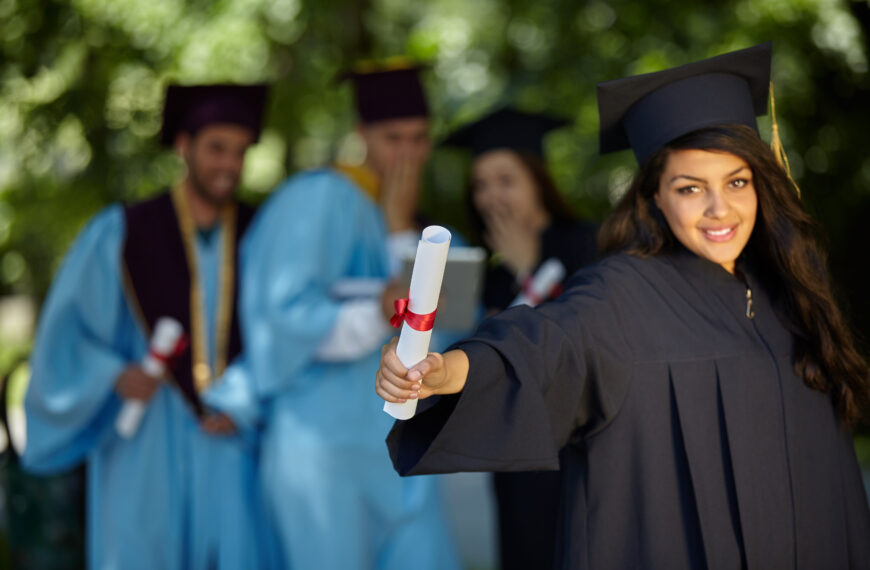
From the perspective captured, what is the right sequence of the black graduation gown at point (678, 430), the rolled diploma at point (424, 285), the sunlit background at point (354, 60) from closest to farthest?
the rolled diploma at point (424, 285)
the black graduation gown at point (678, 430)
the sunlit background at point (354, 60)

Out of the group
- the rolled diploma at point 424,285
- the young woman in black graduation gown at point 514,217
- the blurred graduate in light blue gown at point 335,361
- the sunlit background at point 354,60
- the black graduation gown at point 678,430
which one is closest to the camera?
the rolled diploma at point 424,285

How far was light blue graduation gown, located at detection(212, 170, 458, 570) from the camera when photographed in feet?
11.1

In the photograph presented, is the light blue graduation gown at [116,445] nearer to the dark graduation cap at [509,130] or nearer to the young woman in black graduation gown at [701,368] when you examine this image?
the dark graduation cap at [509,130]

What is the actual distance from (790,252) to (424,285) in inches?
42.0

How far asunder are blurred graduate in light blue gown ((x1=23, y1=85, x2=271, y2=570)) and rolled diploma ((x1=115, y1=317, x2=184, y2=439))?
0.12 ft

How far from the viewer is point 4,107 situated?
17.1 ft

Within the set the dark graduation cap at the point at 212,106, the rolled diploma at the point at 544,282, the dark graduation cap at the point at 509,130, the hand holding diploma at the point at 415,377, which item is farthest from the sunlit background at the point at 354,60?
the hand holding diploma at the point at 415,377

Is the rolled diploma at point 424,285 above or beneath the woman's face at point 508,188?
beneath

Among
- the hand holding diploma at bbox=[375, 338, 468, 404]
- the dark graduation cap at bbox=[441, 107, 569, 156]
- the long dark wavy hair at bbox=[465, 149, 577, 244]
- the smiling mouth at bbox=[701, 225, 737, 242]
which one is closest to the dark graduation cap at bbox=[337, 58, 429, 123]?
the dark graduation cap at bbox=[441, 107, 569, 156]

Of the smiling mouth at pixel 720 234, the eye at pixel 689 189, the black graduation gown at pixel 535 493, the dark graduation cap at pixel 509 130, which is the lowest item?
the black graduation gown at pixel 535 493

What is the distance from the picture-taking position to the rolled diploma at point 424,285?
4.86 feet

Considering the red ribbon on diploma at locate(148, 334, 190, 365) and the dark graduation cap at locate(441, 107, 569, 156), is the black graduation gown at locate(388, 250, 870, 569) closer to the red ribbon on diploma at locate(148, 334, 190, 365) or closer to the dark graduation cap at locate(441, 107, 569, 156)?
the dark graduation cap at locate(441, 107, 569, 156)

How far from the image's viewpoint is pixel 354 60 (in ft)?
19.2

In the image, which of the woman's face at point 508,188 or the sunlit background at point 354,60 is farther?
the sunlit background at point 354,60
